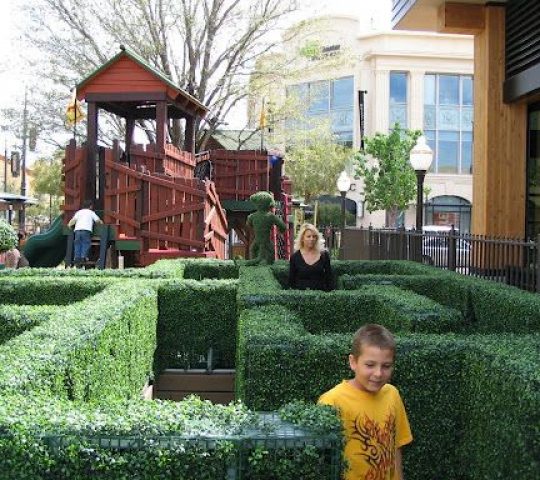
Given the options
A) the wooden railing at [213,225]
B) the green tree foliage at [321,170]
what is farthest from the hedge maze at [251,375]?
the green tree foliage at [321,170]

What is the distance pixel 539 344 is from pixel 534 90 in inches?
317

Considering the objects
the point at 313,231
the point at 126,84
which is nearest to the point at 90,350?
the point at 313,231

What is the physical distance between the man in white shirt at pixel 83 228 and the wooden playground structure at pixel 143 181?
0.36 meters

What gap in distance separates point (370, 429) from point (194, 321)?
5595mm

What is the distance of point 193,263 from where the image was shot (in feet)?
40.0

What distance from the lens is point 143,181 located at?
48.9 feet

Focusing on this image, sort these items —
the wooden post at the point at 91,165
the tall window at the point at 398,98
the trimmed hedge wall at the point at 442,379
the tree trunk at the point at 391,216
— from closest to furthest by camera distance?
the trimmed hedge wall at the point at 442,379, the wooden post at the point at 91,165, the tree trunk at the point at 391,216, the tall window at the point at 398,98

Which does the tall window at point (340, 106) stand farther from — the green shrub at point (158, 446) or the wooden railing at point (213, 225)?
the green shrub at point (158, 446)

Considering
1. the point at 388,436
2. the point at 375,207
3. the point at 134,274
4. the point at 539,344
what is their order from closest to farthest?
the point at 388,436 < the point at 539,344 < the point at 134,274 < the point at 375,207

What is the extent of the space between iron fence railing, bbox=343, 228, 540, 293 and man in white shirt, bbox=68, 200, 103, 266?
19.8ft

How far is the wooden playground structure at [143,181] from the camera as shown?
15.0m

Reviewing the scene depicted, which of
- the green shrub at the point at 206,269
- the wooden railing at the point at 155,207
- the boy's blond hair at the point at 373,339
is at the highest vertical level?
the wooden railing at the point at 155,207

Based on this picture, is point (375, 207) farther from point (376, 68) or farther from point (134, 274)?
point (134, 274)

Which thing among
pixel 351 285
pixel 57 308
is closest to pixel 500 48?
pixel 351 285
